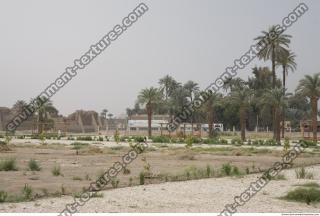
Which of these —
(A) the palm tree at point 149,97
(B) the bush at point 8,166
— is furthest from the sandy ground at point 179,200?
(A) the palm tree at point 149,97

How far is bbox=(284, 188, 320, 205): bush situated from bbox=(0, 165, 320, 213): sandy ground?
13.9 inches

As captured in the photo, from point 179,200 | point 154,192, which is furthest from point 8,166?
point 179,200

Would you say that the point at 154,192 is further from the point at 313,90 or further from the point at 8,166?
the point at 313,90

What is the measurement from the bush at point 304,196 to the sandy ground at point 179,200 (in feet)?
1.16

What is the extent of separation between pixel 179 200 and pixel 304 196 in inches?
120

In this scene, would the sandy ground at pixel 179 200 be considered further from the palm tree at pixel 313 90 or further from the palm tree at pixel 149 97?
the palm tree at pixel 149 97

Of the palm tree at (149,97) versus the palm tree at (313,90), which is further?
the palm tree at (149,97)

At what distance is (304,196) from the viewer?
38.5 feet

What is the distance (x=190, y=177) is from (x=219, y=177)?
3.59 feet

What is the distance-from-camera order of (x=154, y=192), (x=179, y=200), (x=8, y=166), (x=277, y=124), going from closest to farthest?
1. (x=179, y=200)
2. (x=154, y=192)
3. (x=8, y=166)
4. (x=277, y=124)

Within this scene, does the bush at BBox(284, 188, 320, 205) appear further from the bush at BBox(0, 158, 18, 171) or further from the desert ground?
the bush at BBox(0, 158, 18, 171)

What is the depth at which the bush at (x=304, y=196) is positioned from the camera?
11586mm

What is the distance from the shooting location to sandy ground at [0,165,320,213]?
406 inches

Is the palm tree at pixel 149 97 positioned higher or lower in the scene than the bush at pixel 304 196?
higher
